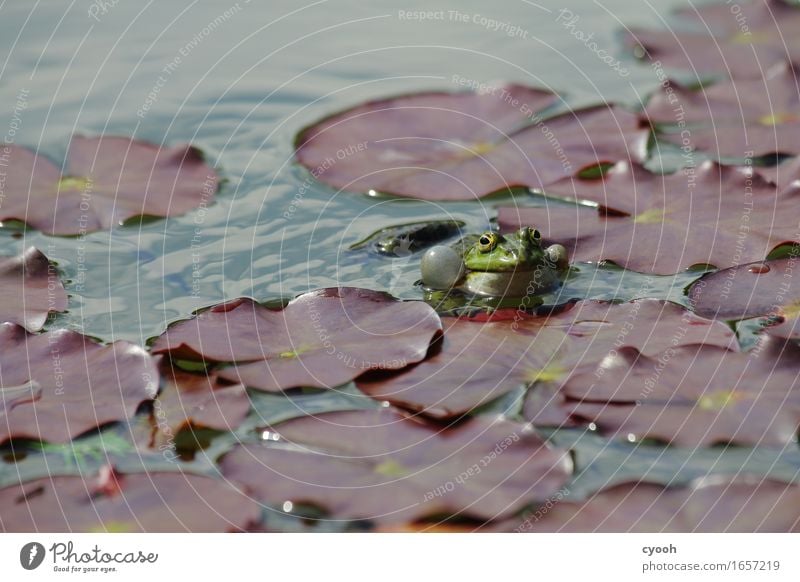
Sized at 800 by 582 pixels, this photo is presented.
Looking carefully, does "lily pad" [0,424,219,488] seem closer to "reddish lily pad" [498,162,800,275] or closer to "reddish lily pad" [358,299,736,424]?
"reddish lily pad" [358,299,736,424]

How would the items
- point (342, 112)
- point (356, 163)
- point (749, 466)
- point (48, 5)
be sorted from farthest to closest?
point (48, 5)
point (342, 112)
point (356, 163)
point (749, 466)

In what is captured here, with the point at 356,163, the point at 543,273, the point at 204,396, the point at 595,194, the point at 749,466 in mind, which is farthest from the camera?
the point at 356,163

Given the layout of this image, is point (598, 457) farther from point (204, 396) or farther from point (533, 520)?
point (204, 396)

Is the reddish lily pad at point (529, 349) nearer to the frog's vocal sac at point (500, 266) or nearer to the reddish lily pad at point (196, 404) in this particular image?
the frog's vocal sac at point (500, 266)

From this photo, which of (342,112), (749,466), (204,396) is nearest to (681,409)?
(749,466)

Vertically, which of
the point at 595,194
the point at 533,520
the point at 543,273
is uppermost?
the point at 595,194

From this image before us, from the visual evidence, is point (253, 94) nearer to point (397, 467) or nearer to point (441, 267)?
point (441, 267)

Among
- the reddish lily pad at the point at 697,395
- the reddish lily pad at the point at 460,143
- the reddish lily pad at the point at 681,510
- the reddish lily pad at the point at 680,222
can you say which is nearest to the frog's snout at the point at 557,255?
the reddish lily pad at the point at 680,222

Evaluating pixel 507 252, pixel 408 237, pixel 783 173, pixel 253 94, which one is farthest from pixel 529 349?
pixel 253 94
